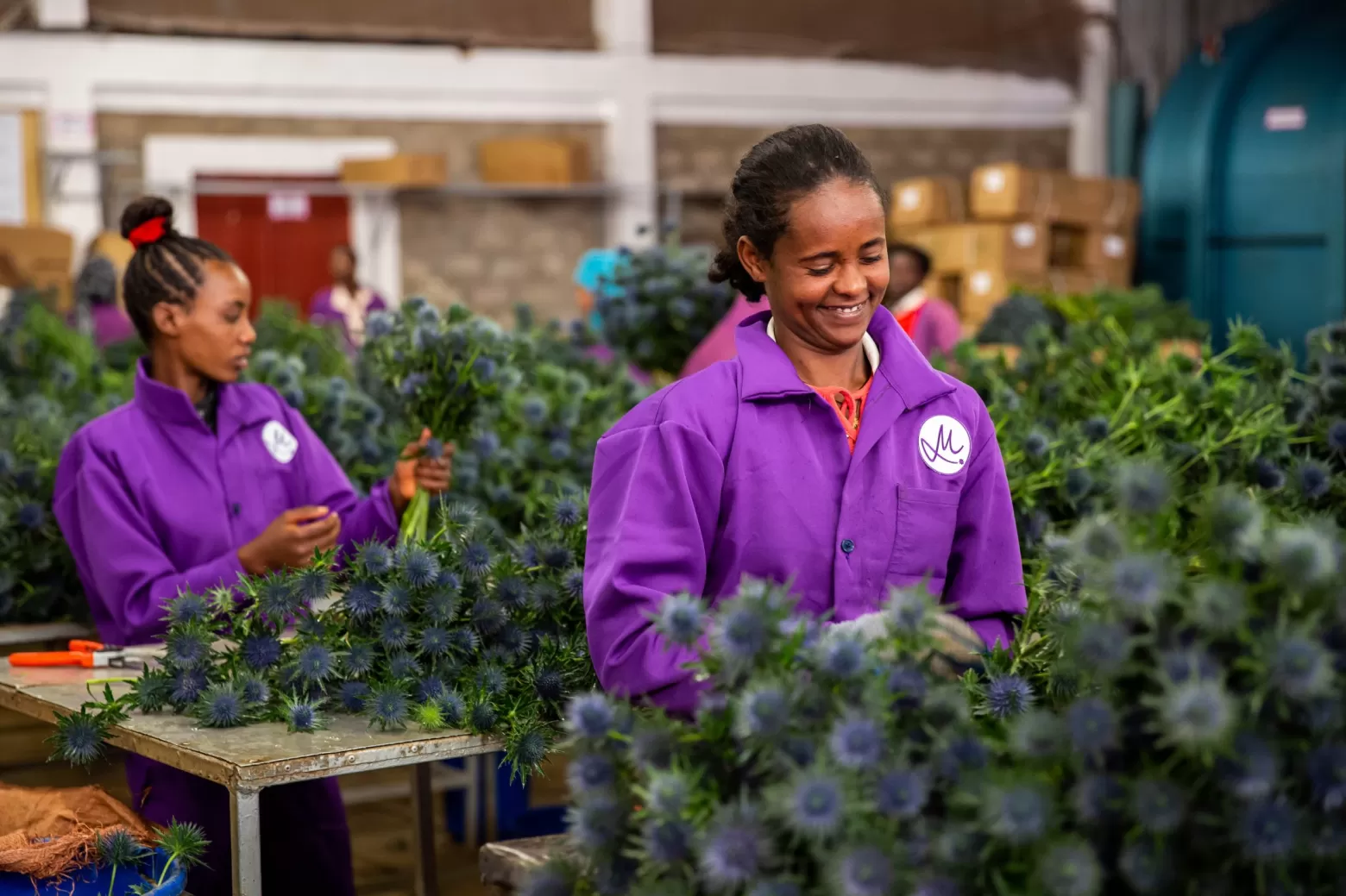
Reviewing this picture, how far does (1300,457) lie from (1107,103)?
8.78 meters

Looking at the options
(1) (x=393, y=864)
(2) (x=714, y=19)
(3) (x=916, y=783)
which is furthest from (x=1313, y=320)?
(3) (x=916, y=783)

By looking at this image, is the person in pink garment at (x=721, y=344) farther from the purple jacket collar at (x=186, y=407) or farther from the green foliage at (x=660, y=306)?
the purple jacket collar at (x=186, y=407)

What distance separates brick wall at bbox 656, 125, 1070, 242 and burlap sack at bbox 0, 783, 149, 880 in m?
7.86

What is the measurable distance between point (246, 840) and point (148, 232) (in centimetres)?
131

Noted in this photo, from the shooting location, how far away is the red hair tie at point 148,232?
2.69 metres

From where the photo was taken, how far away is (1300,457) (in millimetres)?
2576

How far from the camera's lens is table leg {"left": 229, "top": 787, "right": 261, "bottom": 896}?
67.7 inches

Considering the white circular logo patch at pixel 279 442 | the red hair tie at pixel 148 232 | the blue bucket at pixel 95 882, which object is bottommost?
the blue bucket at pixel 95 882

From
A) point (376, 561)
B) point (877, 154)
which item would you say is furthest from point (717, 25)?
point (376, 561)

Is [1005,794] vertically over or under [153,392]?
under

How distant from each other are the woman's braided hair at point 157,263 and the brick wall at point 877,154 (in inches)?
276

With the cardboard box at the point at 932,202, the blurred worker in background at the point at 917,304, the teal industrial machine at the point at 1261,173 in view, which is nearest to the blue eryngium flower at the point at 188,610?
the blurred worker in background at the point at 917,304

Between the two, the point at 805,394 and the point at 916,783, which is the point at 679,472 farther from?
the point at 916,783

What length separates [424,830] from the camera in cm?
326
